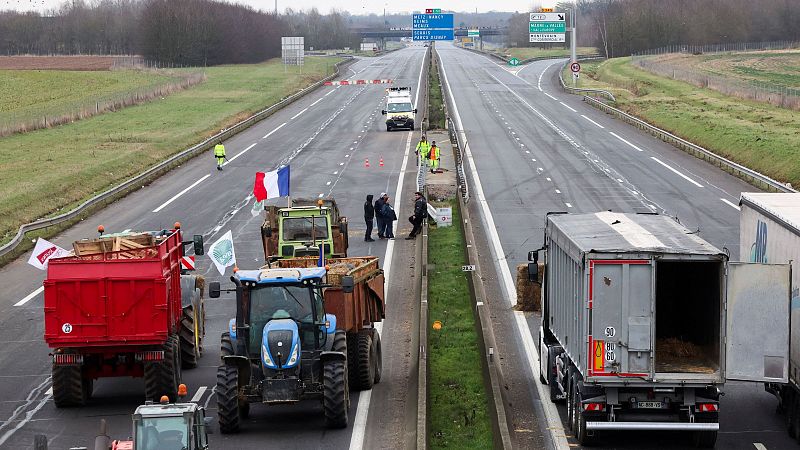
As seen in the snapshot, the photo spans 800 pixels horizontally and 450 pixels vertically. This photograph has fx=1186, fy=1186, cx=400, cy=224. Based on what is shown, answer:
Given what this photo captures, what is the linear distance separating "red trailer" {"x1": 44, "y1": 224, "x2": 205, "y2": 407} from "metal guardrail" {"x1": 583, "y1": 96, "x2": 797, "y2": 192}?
2812cm

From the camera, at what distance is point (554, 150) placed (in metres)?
61.4

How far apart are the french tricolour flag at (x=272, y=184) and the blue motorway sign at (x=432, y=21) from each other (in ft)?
251

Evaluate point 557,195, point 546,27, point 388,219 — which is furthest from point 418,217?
point 546,27

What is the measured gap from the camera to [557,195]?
46094 millimetres

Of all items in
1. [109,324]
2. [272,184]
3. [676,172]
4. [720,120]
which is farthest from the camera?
[720,120]

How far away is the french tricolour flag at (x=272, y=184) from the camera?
34.3m

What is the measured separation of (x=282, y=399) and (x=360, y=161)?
41.3 meters

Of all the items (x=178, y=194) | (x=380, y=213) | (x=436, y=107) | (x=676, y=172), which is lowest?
(x=178, y=194)

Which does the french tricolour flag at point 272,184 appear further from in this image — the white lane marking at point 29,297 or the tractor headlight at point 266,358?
the tractor headlight at point 266,358

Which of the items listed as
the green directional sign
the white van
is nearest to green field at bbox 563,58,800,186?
the green directional sign

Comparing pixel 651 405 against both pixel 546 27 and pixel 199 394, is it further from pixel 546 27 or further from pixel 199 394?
pixel 546 27

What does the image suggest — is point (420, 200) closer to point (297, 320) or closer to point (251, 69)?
point (297, 320)

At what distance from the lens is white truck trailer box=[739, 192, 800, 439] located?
16.8 meters

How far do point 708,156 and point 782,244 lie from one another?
39272mm
